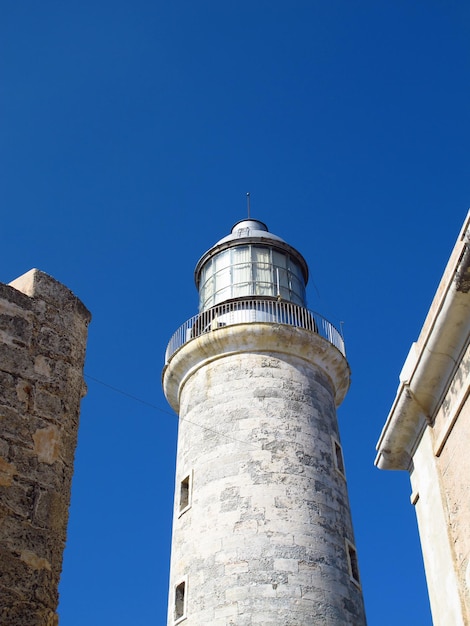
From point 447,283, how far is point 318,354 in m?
10.8

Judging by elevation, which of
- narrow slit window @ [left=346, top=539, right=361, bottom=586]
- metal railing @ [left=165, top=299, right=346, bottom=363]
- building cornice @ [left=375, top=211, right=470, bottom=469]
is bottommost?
building cornice @ [left=375, top=211, right=470, bottom=469]

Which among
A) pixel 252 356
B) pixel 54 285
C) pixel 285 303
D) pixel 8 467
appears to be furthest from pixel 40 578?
pixel 285 303

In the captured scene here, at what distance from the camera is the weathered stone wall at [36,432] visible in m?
4.35

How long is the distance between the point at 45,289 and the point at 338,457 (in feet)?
34.8

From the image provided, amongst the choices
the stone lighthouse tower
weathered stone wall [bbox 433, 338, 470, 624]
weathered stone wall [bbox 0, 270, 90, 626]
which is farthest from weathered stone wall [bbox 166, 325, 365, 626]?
weathered stone wall [bbox 0, 270, 90, 626]

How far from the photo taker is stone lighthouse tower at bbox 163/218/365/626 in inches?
497

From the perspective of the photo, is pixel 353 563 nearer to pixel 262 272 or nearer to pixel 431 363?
pixel 262 272

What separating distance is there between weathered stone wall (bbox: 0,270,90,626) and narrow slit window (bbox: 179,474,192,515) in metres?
9.19

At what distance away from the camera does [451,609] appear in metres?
5.50

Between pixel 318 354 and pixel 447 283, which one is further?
pixel 318 354

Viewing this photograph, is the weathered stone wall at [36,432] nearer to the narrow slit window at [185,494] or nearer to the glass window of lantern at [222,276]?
the narrow slit window at [185,494]

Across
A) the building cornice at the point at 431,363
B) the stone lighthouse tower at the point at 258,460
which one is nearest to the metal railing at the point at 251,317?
the stone lighthouse tower at the point at 258,460

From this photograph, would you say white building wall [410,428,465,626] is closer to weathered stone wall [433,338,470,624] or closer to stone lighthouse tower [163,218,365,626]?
weathered stone wall [433,338,470,624]

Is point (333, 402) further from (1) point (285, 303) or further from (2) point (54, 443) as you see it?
(2) point (54, 443)
